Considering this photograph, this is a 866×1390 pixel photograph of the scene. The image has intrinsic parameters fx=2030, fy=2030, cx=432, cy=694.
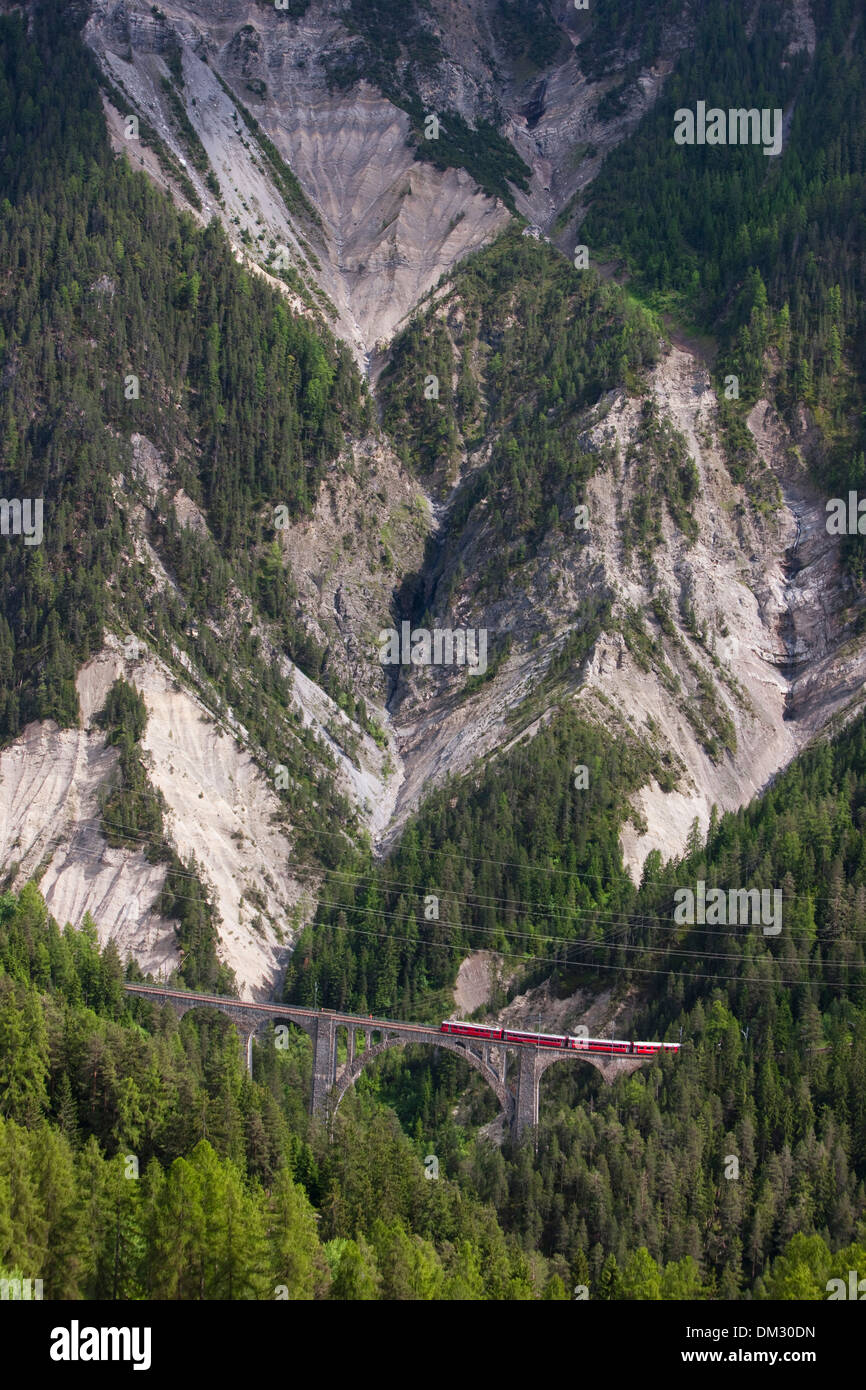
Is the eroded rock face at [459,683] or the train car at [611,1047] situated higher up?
the eroded rock face at [459,683]

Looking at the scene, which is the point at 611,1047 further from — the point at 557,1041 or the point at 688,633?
the point at 688,633

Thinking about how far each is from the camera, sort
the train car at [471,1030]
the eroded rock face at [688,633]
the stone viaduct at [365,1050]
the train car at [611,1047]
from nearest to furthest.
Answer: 1. the train car at [611,1047]
2. the stone viaduct at [365,1050]
3. the train car at [471,1030]
4. the eroded rock face at [688,633]

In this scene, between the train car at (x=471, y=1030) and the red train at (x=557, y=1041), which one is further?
the train car at (x=471, y=1030)

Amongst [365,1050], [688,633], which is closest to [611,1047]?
[365,1050]

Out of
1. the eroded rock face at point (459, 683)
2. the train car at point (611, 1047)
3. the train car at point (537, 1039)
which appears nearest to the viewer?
the train car at point (611, 1047)

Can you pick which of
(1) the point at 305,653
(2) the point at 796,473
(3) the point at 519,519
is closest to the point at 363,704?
(1) the point at 305,653

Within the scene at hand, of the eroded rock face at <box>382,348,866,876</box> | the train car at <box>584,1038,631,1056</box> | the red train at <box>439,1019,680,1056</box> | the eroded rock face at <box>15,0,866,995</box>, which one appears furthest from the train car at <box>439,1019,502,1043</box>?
the eroded rock face at <box>382,348,866,876</box>

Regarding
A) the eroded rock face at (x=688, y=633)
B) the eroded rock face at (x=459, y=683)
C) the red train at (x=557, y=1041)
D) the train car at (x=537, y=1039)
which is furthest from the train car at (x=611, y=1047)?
the eroded rock face at (x=688, y=633)

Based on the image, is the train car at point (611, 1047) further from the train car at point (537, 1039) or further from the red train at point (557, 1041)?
the train car at point (537, 1039)
